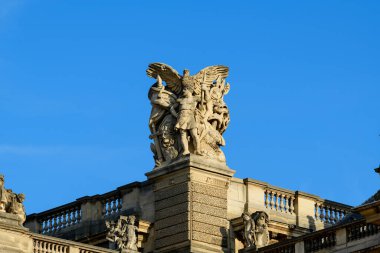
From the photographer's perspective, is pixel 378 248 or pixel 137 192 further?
pixel 137 192

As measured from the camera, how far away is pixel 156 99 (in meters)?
71.9

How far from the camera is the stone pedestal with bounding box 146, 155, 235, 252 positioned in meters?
69.4

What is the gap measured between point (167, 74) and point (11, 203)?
10.1 metres

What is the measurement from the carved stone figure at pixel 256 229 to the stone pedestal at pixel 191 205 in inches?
43.3

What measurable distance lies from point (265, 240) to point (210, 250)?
6.14 feet

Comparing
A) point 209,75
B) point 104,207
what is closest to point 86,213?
point 104,207

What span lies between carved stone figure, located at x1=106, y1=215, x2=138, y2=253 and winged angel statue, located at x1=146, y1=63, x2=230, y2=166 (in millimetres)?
2681

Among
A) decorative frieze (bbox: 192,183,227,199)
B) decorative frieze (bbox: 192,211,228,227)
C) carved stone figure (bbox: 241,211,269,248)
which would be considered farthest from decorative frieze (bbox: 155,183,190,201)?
carved stone figure (bbox: 241,211,269,248)

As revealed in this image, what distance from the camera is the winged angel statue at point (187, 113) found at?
70.6 metres

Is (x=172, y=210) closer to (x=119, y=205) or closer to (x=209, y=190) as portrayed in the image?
(x=209, y=190)

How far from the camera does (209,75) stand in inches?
2844

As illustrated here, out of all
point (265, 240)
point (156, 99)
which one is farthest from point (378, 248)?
point (156, 99)

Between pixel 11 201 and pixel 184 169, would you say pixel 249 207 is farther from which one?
pixel 11 201

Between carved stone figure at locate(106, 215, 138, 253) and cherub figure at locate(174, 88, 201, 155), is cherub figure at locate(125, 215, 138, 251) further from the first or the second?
cherub figure at locate(174, 88, 201, 155)
